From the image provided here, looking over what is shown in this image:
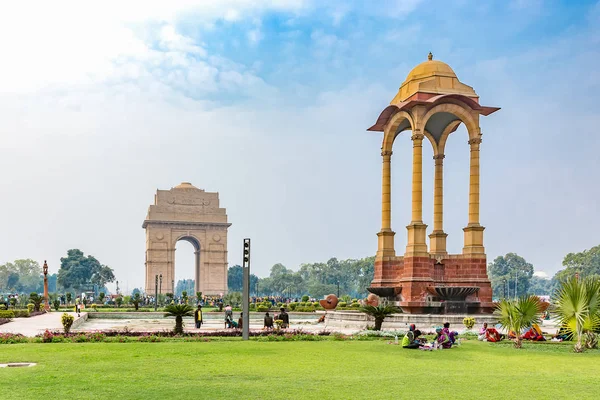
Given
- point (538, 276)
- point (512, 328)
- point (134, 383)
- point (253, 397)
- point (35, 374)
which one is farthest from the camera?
point (538, 276)

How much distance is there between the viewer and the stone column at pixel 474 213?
2744 cm

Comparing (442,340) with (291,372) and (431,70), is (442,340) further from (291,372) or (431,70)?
(431,70)

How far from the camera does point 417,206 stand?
89.7ft

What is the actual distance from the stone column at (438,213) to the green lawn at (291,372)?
12.2 meters

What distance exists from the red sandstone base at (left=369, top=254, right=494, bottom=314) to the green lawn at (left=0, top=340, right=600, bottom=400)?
31.9ft

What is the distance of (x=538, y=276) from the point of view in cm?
18350

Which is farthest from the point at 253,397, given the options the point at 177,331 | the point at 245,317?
the point at 177,331

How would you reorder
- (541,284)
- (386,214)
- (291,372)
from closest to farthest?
(291,372)
(386,214)
(541,284)

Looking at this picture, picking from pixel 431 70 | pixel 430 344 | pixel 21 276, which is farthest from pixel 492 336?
pixel 21 276

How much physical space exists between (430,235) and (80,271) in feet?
287

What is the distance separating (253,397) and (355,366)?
377 cm

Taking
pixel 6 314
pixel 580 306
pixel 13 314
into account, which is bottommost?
pixel 13 314

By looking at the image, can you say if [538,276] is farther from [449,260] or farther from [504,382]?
[504,382]

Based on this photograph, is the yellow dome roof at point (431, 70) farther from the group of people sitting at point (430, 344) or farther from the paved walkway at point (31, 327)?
the paved walkway at point (31, 327)
